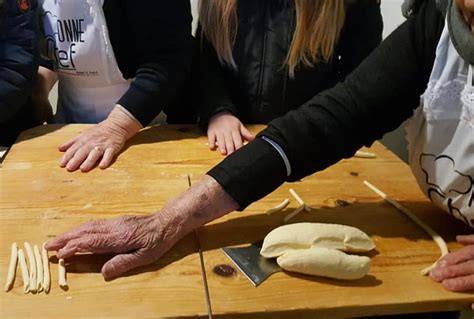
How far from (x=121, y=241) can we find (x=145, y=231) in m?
0.03

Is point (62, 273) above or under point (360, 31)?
A: under

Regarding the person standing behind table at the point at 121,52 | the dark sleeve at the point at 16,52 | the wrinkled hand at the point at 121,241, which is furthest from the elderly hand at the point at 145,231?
the dark sleeve at the point at 16,52

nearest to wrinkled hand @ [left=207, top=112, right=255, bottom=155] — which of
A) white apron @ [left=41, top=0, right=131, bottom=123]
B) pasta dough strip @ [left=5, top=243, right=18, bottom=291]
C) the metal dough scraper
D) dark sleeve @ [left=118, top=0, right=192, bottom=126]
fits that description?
dark sleeve @ [left=118, top=0, right=192, bottom=126]

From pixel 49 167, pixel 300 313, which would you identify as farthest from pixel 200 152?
pixel 300 313

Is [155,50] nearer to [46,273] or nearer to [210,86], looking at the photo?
[210,86]

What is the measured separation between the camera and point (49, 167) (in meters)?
0.98

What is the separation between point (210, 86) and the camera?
1.26 meters

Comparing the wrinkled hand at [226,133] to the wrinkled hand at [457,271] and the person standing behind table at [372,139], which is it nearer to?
the person standing behind table at [372,139]

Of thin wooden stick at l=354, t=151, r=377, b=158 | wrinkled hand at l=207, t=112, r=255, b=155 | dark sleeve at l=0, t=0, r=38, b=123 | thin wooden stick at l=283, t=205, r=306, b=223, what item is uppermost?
dark sleeve at l=0, t=0, r=38, b=123

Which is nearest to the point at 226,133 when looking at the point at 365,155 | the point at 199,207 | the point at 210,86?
the point at 210,86

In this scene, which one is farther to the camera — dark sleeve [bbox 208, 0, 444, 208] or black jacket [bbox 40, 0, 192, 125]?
black jacket [bbox 40, 0, 192, 125]

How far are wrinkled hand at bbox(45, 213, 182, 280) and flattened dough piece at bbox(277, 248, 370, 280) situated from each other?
0.16 m

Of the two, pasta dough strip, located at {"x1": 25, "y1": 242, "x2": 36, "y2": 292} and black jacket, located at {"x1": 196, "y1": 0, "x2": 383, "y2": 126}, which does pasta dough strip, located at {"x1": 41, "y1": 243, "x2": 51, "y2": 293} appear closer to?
pasta dough strip, located at {"x1": 25, "y1": 242, "x2": 36, "y2": 292}

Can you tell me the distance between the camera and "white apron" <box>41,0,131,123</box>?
117 centimetres
